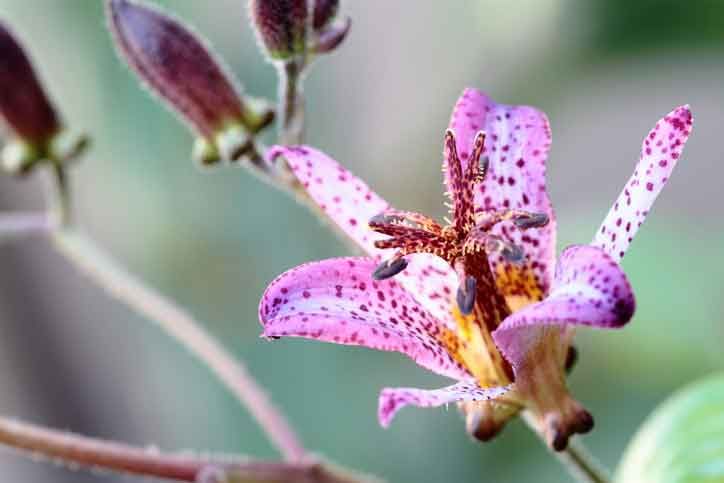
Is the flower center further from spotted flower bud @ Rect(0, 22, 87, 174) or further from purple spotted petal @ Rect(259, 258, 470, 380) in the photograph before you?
spotted flower bud @ Rect(0, 22, 87, 174)

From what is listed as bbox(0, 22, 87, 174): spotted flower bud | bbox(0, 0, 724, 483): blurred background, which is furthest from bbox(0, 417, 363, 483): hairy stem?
bbox(0, 0, 724, 483): blurred background

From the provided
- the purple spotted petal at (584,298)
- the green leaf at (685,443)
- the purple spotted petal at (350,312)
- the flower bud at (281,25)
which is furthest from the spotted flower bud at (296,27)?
the green leaf at (685,443)

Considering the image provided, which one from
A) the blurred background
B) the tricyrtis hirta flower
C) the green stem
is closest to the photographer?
the tricyrtis hirta flower

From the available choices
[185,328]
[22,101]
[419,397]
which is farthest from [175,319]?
[419,397]

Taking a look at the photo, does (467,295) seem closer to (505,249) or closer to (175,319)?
(505,249)

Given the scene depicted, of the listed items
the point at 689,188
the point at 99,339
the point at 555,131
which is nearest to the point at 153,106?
the point at 99,339

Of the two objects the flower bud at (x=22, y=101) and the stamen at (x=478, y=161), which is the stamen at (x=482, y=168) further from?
the flower bud at (x=22, y=101)
